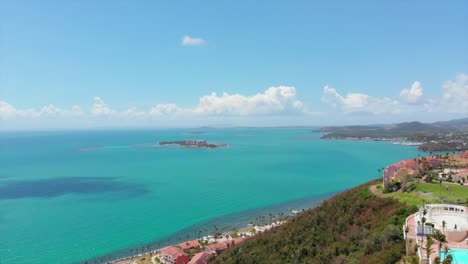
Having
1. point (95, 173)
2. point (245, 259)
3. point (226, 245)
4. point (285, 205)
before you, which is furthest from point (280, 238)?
point (95, 173)

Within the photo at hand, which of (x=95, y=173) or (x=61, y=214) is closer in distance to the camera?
(x=61, y=214)

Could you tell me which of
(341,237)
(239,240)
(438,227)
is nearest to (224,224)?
(239,240)

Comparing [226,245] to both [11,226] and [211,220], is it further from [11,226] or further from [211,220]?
[11,226]

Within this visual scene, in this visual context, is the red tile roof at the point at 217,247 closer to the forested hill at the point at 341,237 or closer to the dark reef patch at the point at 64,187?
the forested hill at the point at 341,237

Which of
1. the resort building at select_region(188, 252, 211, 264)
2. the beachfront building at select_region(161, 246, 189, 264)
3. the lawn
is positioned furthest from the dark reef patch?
the lawn

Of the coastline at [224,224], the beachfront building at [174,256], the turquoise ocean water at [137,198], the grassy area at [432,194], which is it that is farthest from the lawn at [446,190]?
the turquoise ocean water at [137,198]

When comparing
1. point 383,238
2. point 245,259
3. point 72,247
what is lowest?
point 72,247
